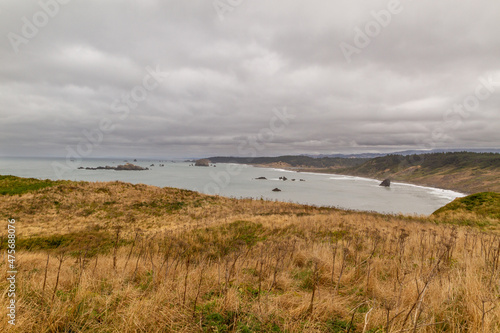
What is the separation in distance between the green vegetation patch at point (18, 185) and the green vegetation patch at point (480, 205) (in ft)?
152

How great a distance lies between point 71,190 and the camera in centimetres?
2620

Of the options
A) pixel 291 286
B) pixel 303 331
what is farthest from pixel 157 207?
pixel 303 331

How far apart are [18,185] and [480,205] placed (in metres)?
52.9

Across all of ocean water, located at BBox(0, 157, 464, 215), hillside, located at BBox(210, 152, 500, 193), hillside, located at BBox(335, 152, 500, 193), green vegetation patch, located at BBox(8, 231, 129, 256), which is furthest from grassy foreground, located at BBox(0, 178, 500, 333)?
hillside, located at BBox(210, 152, 500, 193)

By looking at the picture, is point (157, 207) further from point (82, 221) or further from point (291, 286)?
point (291, 286)

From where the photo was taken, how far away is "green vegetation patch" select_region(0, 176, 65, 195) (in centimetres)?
2367

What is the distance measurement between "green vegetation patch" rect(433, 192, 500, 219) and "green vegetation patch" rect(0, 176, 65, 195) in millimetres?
46240

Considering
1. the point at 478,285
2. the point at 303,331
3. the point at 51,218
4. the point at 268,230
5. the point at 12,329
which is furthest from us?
the point at 51,218

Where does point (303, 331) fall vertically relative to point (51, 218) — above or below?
above

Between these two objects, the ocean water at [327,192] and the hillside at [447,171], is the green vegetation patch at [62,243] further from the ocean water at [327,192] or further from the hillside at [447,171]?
the hillside at [447,171]

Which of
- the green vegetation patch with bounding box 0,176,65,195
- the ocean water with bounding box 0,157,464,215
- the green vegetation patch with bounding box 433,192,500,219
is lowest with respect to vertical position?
the ocean water with bounding box 0,157,464,215

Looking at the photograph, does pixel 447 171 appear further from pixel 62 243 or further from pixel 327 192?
pixel 62 243

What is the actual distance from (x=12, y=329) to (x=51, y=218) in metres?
21.7

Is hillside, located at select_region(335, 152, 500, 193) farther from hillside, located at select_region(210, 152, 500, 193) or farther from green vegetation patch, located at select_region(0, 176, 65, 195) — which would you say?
green vegetation patch, located at select_region(0, 176, 65, 195)
